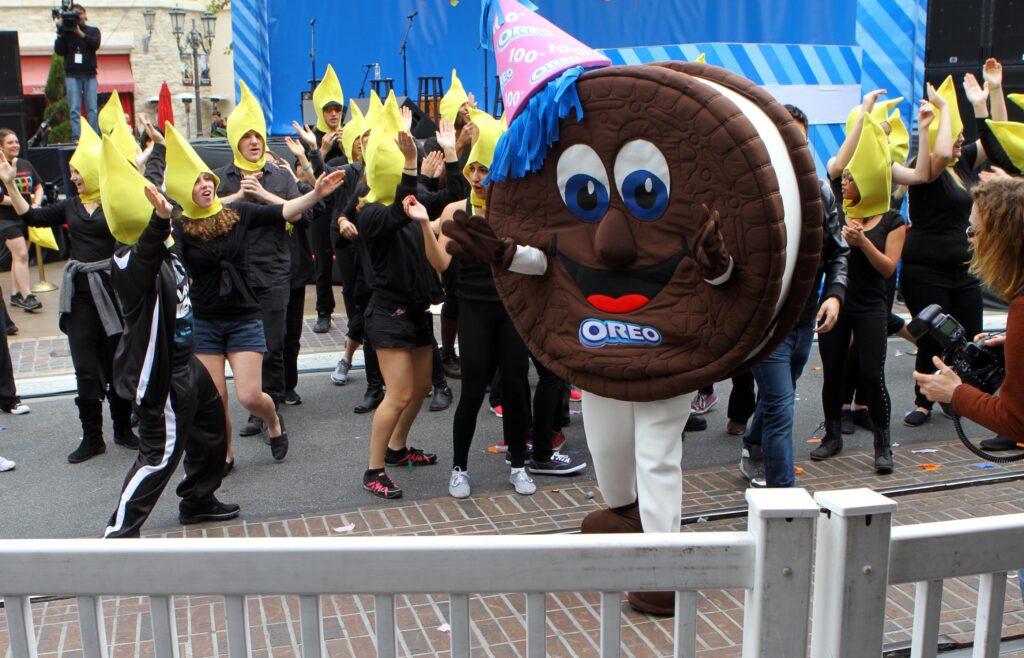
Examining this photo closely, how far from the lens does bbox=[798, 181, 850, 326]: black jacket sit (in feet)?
16.1

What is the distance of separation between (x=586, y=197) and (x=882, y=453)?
3.17m

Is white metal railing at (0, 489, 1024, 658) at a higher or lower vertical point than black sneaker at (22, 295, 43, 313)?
higher

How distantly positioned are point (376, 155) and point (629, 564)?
11.7 ft

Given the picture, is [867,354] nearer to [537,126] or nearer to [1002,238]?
[1002,238]

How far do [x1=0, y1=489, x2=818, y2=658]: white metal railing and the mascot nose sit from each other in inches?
58.7

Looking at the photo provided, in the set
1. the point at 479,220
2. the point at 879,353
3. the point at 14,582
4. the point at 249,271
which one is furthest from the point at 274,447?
the point at 14,582

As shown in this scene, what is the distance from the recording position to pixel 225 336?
565 cm

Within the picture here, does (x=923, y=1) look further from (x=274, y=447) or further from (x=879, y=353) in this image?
(x=274, y=447)

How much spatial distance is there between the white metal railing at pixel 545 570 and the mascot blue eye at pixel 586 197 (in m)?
1.66

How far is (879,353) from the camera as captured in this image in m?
5.81

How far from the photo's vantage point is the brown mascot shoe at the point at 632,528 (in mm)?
3939

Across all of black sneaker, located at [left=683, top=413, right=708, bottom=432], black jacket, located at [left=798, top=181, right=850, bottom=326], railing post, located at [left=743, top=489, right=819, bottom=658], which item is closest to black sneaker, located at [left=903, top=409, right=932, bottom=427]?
black sneaker, located at [left=683, top=413, right=708, bottom=432]

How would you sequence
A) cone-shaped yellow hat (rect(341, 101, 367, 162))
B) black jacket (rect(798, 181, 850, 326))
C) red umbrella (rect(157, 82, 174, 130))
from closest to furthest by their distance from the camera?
black jacket (rect(798, 181, 850, 326))
cone-shaped yellow hat (rect(341, 101, 367, 162))
red umbrella (rect(157, 82, 174, 130))

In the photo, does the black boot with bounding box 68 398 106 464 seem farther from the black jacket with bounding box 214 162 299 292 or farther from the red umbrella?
the red umbrella
